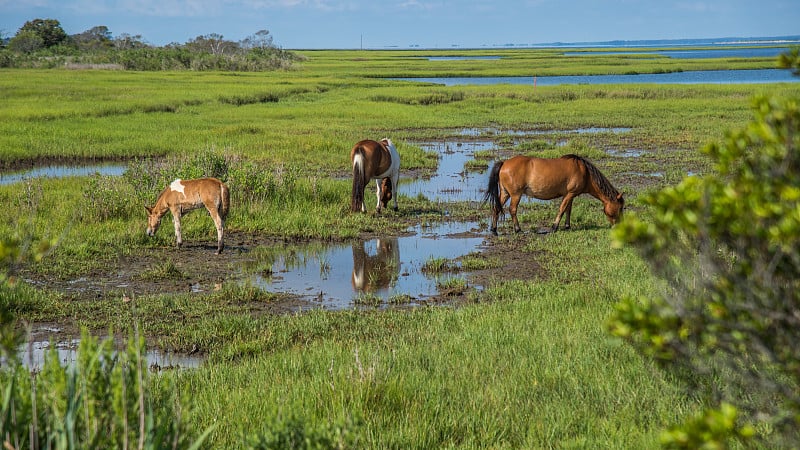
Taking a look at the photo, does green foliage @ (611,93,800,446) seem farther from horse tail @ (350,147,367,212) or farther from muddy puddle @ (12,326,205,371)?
horse tail @ (350,147,367,212)

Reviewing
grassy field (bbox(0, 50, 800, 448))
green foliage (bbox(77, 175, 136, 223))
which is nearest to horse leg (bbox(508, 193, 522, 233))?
grassy field (bbox(0, 50, 800, 448))

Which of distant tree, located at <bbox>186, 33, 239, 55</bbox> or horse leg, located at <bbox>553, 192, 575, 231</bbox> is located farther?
distant tree, located at <bbox>186, 33, 239, 55</bbox>

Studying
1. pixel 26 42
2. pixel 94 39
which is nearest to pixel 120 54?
pixel 26 42

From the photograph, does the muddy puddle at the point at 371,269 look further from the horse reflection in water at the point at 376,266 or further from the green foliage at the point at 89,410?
the green foliage at the point at 89,410

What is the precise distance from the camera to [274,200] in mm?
14727

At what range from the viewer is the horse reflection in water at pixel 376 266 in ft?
35.2

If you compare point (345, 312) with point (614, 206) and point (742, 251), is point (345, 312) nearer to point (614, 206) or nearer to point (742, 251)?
point (614, 206)

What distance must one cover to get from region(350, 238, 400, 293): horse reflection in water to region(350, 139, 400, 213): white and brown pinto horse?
1.60 metres

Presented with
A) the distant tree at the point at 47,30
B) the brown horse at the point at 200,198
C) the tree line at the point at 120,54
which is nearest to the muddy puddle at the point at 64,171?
the brown horse at the point at 200,198

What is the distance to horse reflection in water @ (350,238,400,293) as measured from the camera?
10738mm

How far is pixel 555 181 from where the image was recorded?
42.3 ft

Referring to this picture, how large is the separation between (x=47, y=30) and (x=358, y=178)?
90.5 m

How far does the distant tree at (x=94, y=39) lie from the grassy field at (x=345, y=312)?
70598mm

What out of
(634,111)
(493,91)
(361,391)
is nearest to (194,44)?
(493,91)
